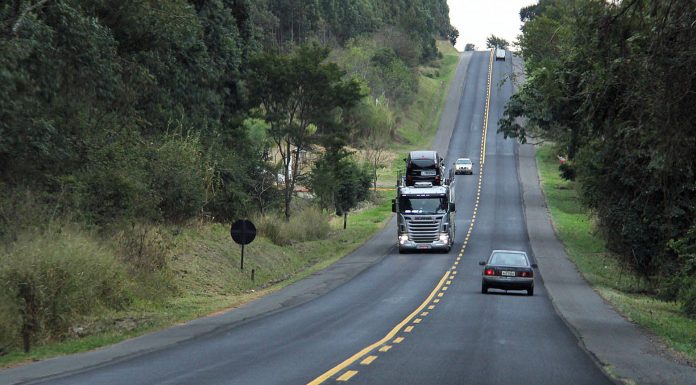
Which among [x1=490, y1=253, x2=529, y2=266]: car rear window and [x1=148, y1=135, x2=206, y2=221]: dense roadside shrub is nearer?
[x1=490, y1=253, x2=529, y2=266]: car rear window

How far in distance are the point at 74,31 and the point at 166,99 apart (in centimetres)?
1719

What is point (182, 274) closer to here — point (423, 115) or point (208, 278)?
point (208, 278)

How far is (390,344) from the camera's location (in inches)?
736

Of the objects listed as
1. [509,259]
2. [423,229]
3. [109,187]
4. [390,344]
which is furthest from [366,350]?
[423,229]

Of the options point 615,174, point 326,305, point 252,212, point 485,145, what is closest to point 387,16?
point 485,145

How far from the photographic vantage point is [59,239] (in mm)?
23375

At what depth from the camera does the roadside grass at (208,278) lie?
2066 centimetres

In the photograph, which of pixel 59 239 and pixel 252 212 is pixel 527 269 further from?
pixel 252 212

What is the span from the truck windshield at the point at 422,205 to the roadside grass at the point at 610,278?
25.0 feet

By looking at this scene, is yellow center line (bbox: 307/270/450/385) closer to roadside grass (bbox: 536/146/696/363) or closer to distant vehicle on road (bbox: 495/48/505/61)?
roadside grass (bbox: 536/146/696/363)

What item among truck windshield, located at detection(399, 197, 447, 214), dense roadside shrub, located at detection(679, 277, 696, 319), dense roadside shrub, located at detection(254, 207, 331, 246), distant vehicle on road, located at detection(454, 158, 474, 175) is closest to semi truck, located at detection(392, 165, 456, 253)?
truck windshield, located at detection(399, 197, 447, 214)

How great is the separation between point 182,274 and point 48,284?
1279cm

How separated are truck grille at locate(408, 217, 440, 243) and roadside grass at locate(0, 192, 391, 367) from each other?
4283 mm

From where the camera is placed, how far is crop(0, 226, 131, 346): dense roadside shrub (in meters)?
19.7
